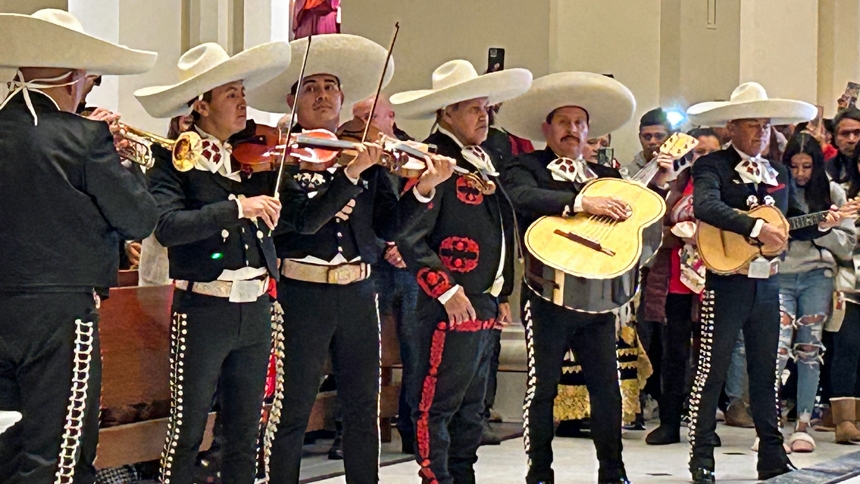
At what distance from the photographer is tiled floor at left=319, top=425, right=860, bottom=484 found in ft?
20.9

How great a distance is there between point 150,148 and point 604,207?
73.7 inches

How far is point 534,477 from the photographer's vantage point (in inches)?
217

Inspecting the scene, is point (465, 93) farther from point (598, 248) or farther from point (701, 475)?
point (701, 475)

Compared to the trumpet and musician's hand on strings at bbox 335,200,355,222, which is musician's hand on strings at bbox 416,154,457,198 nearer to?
musician's hand on strings at bbox 335,200,355,222

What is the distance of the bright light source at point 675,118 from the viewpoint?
8.55 meters

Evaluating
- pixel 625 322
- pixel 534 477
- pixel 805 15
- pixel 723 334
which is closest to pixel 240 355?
pixel 534 477

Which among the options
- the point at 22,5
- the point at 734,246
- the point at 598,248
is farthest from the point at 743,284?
the point at 22,5

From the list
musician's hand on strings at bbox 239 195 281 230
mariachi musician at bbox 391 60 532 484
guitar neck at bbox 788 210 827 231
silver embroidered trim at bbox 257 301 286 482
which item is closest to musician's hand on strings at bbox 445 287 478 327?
mariachi musician at bbox 391 60 532 484

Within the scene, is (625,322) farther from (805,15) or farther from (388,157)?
(805,15)

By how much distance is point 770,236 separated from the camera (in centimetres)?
589

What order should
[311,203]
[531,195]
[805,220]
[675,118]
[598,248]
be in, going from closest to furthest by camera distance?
[311,203], [598,248], [531,195], [805,220], [675,118]

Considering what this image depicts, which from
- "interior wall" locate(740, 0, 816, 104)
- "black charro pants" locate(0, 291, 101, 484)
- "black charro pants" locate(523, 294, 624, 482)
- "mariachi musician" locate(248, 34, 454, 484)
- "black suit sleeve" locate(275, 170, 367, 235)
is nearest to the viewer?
"black charro pants" locate(0, 291, 101, 484)

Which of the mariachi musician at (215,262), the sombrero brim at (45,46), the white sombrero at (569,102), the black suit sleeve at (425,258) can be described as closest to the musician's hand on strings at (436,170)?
the black suit sleeve at (425,258)

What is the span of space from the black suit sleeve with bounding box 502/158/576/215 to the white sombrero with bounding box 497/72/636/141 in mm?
299
